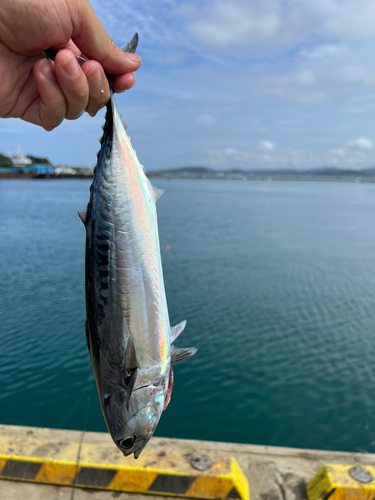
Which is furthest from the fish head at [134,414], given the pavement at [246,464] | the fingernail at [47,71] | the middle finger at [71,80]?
the pavement at [246,464]

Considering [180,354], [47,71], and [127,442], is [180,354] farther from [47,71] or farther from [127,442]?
[47,71]

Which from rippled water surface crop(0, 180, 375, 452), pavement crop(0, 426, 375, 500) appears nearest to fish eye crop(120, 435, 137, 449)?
pavement crop(0, 426, 375, 500)

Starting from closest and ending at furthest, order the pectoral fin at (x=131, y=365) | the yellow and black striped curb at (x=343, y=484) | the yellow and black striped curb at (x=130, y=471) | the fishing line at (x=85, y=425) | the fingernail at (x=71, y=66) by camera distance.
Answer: the pectoral fin at (x=131, y=365)
the fingernail at (x=71, y=66)
the yellow and black striped curb at (x=343, y=484)
the yellow and black striped curb at (x=130, y=471)
the fishing line at (x=85, y=425)

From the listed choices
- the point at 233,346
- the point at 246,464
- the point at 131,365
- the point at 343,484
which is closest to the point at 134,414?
the point at 131,365

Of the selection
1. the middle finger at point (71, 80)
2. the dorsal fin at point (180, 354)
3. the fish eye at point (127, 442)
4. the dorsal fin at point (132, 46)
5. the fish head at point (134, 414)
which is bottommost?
the fish eye at point (127, 442)

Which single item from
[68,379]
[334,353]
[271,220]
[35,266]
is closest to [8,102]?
[68,379]

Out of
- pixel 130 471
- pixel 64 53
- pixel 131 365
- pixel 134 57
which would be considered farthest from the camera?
pixel 130 471

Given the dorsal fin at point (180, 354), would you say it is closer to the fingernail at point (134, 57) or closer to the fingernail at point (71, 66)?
the fingernail at point (71, 66)
